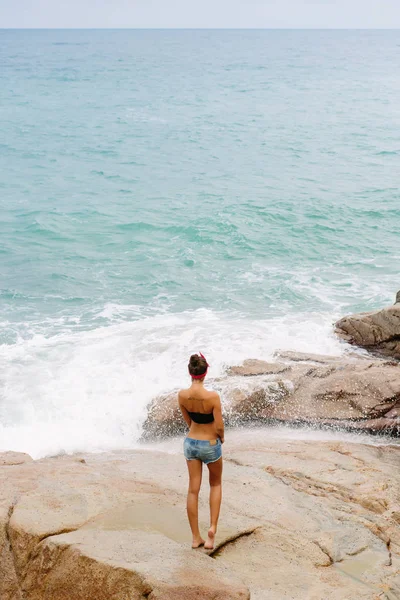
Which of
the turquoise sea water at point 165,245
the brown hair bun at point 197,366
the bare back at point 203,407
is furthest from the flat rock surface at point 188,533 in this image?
the turquoise sea water at point 165,245

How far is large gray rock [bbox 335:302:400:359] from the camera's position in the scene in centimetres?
1380

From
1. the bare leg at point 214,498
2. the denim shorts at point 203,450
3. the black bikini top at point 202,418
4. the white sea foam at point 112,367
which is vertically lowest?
the white sea foam at point 112,367

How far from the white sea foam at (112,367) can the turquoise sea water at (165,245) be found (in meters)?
0.05

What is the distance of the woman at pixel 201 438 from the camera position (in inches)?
242

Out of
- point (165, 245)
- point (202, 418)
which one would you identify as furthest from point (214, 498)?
point (165, 245)

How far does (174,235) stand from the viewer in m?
24.9

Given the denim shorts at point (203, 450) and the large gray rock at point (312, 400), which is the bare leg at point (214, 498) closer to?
the denim shorts at point (203, 450)

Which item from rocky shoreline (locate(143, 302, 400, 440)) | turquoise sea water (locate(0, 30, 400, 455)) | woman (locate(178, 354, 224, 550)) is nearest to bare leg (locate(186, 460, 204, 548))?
woman (locate(178, 354, 224, 550))

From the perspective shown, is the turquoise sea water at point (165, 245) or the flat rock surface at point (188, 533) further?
the turquoise sea water at point (165, 245)

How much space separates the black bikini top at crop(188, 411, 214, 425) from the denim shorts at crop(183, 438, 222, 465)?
0.18m

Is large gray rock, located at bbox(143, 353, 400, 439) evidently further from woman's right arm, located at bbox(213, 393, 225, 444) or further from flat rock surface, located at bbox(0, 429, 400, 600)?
woman's right arm, located at bbox(213, 393, 225, 444)

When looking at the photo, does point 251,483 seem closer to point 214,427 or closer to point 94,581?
point 214,427

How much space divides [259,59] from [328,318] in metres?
107

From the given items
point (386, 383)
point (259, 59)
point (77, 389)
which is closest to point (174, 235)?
point (77, 389)
